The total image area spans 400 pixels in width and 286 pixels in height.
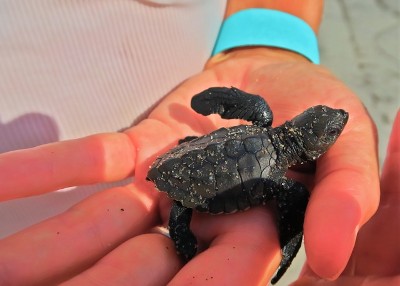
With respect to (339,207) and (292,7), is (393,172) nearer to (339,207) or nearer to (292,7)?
(339,207)

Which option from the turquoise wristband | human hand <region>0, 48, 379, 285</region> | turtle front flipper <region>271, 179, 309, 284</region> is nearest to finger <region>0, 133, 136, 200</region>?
human hand <region>0, 48, 379, 285</region>

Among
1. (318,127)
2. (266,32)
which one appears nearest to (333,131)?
(318,127)

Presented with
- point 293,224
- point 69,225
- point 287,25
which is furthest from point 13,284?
point 287,25

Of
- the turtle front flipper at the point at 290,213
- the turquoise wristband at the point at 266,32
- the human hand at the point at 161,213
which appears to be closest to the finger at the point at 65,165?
the human hand at the point at 161,213

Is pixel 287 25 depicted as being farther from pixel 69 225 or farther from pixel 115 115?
pixel 69 225

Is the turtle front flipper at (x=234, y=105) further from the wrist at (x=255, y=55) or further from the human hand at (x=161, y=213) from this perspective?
the wrist at (x=255, y=55)

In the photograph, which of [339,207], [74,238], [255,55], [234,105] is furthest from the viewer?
[255,55]

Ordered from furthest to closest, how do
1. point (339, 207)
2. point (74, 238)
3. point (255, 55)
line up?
point (255, 55), point (74, 238), point (339, 207)
